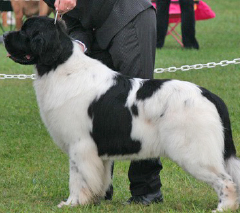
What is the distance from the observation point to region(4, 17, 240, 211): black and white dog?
4.65 meters

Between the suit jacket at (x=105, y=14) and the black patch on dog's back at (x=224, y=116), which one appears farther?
the suit jacket at (x=105, y=14)

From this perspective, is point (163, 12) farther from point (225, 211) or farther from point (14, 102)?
point (225, 211)

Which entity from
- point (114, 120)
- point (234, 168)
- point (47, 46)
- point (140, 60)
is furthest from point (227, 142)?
point (47, 46)

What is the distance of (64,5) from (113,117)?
3.22ft

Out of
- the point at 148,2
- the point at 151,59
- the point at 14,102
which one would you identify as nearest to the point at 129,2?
the point at 148,2

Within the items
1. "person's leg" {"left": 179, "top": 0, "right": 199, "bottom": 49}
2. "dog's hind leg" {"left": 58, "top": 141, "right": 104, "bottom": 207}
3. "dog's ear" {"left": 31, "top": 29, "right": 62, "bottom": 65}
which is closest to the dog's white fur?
"dog's hind leg" {"left": 58, "top": 141, "right": 104, "bottom": 207}

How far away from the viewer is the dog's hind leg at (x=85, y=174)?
4.87m

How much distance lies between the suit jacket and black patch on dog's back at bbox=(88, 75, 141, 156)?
590mm

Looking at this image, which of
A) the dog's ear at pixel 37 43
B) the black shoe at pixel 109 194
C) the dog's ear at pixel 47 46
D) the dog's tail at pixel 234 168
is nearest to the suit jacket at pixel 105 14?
the dog's ear at pixel 47 46

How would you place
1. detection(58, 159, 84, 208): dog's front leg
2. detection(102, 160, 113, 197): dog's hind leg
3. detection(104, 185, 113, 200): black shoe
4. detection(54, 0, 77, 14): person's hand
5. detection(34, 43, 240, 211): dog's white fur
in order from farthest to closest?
detection(104, 185, 113, 200): black shoe, detection(102, 160, 113, 197): dog's hind leg, detection(58, 159, 84, 208): dog's front leg, detection(54, 0, 77, 14): person's hand, detection(34, 43, 240, 211): dog's white fur

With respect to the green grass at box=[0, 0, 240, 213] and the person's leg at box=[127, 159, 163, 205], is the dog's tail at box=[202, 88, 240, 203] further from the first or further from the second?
the person's leg at box=[127, 159, 163, 205]

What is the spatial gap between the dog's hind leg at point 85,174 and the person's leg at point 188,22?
10.7 m

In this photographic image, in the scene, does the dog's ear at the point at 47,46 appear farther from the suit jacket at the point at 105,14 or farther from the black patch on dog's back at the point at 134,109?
the black patch on dog's back at the point at 134,109

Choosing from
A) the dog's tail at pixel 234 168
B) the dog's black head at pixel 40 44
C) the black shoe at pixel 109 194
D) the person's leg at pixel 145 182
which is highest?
the dog's black head at pixel 40 44
